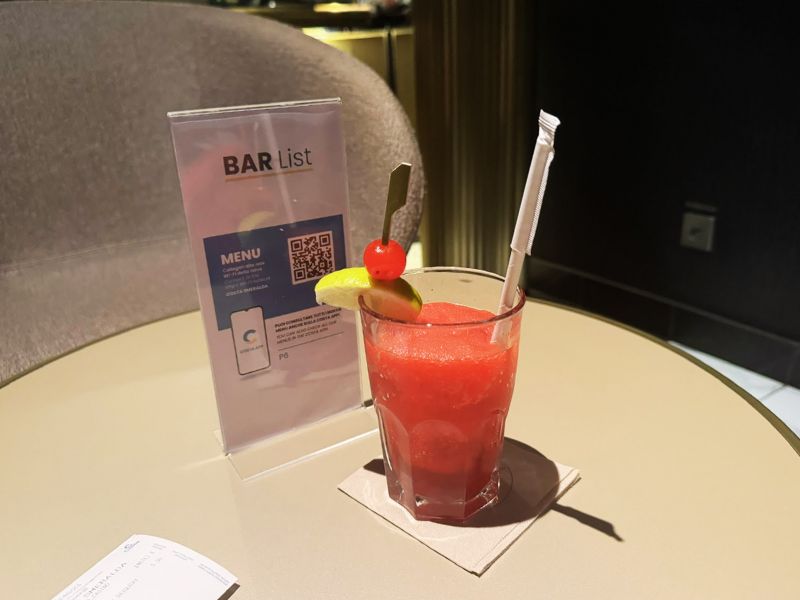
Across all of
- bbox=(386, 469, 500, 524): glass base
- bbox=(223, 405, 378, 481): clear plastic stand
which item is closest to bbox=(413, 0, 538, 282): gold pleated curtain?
bbox=(223, 405, 378, 481): clear plastic stand

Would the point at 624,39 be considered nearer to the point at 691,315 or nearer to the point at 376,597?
the point at 691,315

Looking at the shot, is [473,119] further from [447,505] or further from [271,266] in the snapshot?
[447,505]

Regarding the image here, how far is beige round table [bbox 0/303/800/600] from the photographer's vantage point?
47 centimetres

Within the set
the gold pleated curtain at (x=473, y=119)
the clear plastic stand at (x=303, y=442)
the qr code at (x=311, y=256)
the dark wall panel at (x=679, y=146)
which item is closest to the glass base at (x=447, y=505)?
the clear plastic stand at (x=303, y=442)

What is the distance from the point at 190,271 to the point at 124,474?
31.0 inches

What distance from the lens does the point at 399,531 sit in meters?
0.52

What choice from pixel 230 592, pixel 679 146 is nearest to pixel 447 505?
pixel 230 592

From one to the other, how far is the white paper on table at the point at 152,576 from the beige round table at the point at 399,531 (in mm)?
13

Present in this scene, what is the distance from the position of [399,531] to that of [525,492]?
11 cm

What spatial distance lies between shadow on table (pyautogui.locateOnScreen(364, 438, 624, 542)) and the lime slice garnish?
6.6 inches

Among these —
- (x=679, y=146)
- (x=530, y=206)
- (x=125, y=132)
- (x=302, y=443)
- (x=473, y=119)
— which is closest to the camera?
(x=530, y=206)

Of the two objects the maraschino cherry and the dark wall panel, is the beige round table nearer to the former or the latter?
the maraschino cherry

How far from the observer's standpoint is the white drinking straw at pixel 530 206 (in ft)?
1.33

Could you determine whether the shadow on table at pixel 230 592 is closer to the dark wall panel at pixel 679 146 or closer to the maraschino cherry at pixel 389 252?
the maraschino cherry at pixel 389 252
